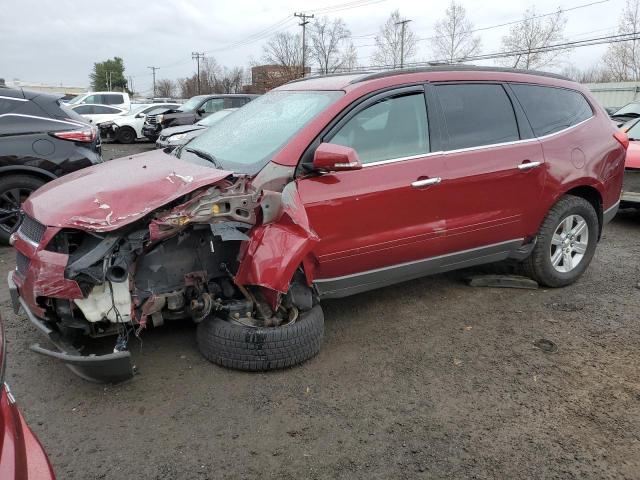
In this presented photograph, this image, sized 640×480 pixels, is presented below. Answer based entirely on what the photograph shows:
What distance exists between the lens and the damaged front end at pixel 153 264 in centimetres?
273

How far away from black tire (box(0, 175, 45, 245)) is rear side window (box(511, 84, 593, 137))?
4.99 m

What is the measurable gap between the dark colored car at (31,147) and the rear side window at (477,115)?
4128 millimetres

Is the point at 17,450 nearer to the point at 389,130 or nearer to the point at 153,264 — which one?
the point at 153,264

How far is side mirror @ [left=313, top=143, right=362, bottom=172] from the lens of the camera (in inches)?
119

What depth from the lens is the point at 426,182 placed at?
3535 mm

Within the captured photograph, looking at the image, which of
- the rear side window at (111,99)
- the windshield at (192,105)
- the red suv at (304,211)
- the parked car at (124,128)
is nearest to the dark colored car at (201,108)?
the windshield at (192,105)

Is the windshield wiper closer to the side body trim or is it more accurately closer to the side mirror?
the side mirror

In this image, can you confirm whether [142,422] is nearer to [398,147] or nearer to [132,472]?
[132,472]

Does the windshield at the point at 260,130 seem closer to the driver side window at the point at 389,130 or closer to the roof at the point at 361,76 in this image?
the roof at the point at 361,76

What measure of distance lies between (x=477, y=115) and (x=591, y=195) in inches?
61.2

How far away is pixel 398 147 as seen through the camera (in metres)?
3.55

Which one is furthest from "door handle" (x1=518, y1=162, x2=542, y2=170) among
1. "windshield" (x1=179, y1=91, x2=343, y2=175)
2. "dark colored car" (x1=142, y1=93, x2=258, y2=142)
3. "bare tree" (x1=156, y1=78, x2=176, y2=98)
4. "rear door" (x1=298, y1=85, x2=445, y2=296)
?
"bare tree" (x1=156, y1=78, x2=176, y2=98)

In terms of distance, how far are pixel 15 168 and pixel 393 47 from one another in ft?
159

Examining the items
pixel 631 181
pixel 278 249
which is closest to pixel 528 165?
pixel 278 249
